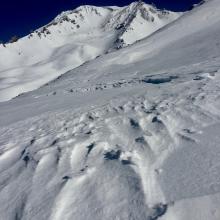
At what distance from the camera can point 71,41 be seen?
3469 inches

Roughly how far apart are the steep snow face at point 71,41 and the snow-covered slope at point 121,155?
93.2 ft

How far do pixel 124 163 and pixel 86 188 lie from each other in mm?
531

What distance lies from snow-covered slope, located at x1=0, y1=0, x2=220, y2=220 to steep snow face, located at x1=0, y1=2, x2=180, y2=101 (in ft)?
93.2

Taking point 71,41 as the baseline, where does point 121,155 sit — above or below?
above

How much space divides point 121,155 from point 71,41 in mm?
86848

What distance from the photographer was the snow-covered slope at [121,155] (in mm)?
2758

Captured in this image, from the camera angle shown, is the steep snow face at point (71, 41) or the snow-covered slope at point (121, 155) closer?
the snow-covered slope at point (121, 155)

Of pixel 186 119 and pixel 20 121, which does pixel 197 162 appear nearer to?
pixel 186 119

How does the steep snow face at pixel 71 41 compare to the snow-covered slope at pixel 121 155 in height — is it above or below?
below

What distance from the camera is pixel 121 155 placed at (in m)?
3.67

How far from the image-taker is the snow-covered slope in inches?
109

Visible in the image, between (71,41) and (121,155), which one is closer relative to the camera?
(121,155)

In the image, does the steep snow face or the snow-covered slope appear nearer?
the snow-covered slope

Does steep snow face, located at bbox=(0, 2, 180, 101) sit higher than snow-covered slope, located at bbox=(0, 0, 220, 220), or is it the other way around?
snow-covered slope, located at bbox=(0, 0, 220, 220)
